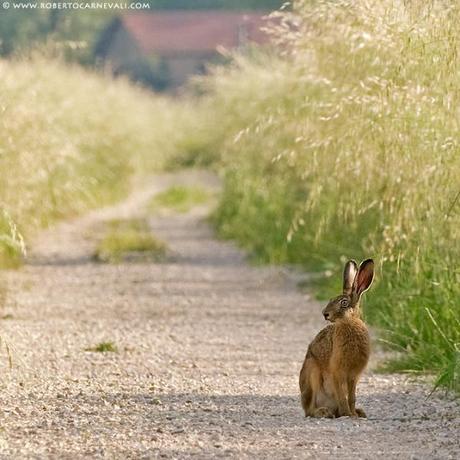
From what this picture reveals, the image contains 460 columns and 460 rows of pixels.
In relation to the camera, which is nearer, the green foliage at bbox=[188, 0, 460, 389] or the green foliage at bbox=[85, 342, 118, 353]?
the green foliage at bbox=[188, 0, 460, 389]

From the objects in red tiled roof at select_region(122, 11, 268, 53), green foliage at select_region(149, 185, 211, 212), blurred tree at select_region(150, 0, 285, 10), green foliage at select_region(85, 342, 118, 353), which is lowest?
green foliage at select_region(149, 185, 211, 212)

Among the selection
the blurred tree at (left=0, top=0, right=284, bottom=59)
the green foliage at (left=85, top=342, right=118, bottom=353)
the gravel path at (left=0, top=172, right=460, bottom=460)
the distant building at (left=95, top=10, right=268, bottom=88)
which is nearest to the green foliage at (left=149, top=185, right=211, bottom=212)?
the blurred tree at (left=0, top=0, right=284, bottom=59)

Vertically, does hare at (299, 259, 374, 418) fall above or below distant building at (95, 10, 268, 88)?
above

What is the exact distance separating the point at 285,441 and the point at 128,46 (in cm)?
4992

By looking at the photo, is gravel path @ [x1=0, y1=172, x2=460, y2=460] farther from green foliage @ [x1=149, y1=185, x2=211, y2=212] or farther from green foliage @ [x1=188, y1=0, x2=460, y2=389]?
green foliage @ [x1=149, y1=185, x2=211, y2=212]

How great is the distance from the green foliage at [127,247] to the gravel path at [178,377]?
56 centimetres

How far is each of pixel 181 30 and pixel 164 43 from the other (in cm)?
106

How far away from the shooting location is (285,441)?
20.0 feet

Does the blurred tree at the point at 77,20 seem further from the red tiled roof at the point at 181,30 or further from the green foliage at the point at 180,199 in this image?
the green foliage at the point at 180,199

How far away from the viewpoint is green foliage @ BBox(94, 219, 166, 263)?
49.0 ft

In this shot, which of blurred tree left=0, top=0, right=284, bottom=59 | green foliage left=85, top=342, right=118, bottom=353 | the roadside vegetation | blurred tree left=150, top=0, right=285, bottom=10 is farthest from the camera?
blurred tree left=150, top=0, right=285, bottom=10

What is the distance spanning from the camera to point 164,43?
54750mm

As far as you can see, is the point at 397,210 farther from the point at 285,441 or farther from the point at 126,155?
the point at 126,155

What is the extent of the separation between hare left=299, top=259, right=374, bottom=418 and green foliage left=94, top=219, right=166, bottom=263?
8.17m
